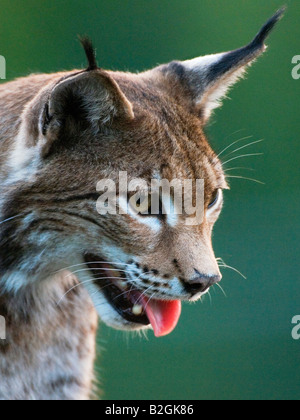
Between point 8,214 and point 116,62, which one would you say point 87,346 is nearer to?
point 8,214

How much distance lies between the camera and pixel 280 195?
322 centimetres

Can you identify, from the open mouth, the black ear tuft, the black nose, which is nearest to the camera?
the black ear tuft

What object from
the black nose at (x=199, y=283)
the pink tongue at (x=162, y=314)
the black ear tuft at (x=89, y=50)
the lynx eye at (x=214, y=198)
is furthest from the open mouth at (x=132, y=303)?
the black ear tuft at (x=89, y=50)

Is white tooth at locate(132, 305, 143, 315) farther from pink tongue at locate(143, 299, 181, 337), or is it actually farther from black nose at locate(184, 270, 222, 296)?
black nose at locate(184, 270, 222, 296)

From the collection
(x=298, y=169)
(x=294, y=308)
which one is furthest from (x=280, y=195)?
(x=294, y=308)

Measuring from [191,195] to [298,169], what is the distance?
5.49 feet

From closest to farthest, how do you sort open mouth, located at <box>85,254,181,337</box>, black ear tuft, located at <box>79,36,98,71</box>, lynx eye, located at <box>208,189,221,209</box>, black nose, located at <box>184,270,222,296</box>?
black ear tuft, located at <box>79,36,98,71</box> < black nose, located at <box>184,270,222,296</box> < open mouth, located at <box>85,254,181,337</box> < lynx eye, located at <box>208,189,221,209</box>

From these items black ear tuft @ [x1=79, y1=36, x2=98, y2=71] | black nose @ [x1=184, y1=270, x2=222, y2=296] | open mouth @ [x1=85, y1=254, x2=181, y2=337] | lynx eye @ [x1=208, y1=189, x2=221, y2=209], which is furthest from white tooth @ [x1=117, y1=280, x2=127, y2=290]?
black ear tuft @ [x1=79, y1=36, x2=98, y2=71]

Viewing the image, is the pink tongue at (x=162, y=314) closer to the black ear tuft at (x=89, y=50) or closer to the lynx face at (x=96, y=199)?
the lynx face at (x=96, y=199)

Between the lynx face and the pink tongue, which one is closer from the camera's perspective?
the lynx face

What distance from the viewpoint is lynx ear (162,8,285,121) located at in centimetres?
188

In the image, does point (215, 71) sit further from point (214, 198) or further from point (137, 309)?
point (137, 309)

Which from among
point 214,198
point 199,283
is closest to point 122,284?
point 199,283

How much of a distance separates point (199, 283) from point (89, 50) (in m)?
0.50
